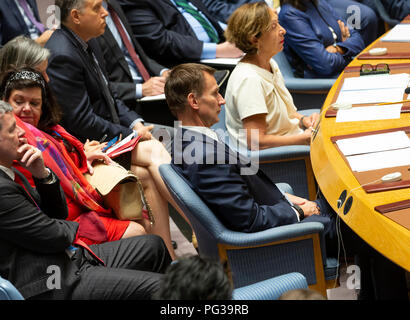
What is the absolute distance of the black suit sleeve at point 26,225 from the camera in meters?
2.04

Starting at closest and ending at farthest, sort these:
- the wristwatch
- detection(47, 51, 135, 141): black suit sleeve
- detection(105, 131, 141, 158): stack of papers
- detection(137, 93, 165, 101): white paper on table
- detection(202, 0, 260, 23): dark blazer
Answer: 1. the wristwatch
2. detection(105, 131, 141, 158): stack of papers
3. detection(47, 51, 135, 141): black suit sleeve
4. detection(137, 93, 165, 101): white paper on table
5. detection(202, 0, 260, 23): dark blazer

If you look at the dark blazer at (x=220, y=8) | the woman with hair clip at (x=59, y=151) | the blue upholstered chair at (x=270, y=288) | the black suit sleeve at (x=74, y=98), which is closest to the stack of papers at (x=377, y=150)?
the blue upholstered chair at (x=270, y=288)

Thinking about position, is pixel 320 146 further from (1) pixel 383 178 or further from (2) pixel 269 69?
(2) pixel 269 69

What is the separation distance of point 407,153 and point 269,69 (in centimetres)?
109

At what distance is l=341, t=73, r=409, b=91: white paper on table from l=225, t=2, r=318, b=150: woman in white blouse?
32 cm

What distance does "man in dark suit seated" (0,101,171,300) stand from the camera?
2.06m

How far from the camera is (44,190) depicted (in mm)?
2367

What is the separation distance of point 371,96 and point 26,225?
1.69 metres

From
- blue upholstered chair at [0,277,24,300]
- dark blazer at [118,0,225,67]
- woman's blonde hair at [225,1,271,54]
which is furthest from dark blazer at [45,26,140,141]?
blue upholstered chair at [0,277,24,300]

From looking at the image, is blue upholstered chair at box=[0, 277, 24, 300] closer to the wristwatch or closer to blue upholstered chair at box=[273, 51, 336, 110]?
the wristwatch

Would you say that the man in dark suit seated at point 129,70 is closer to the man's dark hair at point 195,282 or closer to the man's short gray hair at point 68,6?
the man's short gray hair at point 68,6

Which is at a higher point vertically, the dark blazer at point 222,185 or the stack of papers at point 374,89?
the dark blazer at point 222,185
